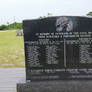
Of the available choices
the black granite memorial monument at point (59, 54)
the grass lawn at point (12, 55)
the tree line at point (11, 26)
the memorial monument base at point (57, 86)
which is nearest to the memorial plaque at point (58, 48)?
the black granite memorial monument at point (59, 54)

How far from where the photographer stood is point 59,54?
554 cm

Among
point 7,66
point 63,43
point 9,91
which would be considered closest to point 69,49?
point 63,43

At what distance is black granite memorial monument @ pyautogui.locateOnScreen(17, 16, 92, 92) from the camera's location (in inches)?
216

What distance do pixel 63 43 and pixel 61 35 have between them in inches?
6.5

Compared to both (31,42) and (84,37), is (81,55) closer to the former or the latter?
(84,37)

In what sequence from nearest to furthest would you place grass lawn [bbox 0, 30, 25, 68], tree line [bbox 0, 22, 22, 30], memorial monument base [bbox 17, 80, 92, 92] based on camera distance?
1. memorial monument base [bbox 17, 80, 92, 92]
2. grass lawn [bbox 0, 30, 25, 68]
3. tree line [bbox 0, 22, 22, 30]

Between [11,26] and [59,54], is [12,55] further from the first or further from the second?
[11,26]

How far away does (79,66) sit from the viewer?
553 cm

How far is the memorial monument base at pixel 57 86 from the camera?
5.46 m

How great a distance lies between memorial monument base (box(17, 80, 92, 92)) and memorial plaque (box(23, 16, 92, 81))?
119 mm

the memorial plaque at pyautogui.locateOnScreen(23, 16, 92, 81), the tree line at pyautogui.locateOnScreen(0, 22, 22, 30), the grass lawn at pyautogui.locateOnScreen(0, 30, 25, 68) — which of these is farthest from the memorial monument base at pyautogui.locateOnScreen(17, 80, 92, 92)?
the tree line at pyautogui.locateOnScreen(0, 22, 22, 30)

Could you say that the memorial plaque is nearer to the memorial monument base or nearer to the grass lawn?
the memorial monument base

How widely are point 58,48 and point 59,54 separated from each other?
0.12 metres

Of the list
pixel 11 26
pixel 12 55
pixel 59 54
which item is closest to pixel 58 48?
pixel 59 54
